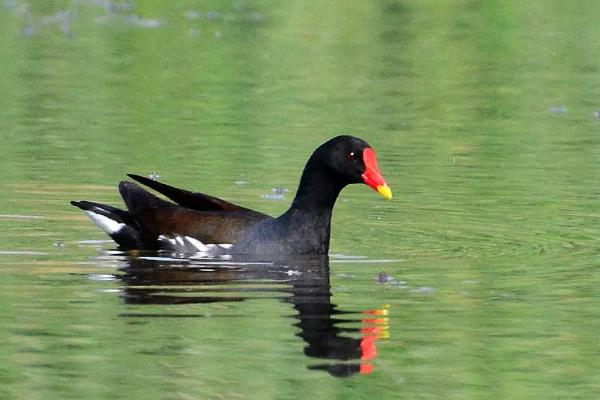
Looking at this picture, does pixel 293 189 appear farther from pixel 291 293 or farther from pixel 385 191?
pixel 291 293

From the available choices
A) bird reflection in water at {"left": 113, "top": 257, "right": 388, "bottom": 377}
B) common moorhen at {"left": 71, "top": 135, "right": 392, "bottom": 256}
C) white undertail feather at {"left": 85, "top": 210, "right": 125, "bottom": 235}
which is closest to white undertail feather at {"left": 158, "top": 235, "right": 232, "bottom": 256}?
common moorhen at {"left": 71, "top": 135, "right": 392, "bottom": 256}

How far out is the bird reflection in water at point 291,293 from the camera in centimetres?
722

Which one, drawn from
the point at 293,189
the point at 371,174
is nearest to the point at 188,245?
the point at 371,174

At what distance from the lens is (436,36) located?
76.3 ft

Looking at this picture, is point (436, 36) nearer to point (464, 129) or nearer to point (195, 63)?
point (195, 63)

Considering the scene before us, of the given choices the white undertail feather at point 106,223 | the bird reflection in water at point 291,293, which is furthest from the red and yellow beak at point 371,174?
the white undertail feather at point 106,223

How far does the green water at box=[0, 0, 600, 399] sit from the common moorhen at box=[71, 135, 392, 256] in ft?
0.72

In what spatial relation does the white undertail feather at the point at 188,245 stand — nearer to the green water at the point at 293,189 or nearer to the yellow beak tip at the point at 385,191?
the green water at the point at 293,189

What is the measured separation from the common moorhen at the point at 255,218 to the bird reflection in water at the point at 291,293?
21cm

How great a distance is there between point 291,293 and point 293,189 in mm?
3396

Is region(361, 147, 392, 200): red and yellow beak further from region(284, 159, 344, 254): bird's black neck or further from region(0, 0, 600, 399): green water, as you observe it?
region(0, 0, 600, 399): green water

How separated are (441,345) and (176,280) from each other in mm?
2036

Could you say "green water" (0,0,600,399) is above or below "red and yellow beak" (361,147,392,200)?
below

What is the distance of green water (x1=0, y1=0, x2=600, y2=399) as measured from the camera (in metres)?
6.99
